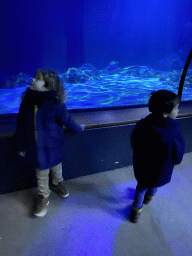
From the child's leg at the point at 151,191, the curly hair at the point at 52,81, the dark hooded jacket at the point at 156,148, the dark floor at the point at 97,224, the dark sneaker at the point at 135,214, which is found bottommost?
the dark floor at the point at 97,224

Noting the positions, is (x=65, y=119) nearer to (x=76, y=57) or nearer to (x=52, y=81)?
(x=52, y=81)

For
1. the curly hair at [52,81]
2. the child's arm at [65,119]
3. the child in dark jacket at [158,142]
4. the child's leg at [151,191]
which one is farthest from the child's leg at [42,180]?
the child's leg at [151,191]

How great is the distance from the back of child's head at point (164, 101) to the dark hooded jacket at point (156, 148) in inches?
2.0

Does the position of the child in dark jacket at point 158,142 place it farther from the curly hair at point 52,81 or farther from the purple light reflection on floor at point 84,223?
the curly hair at point 52,81

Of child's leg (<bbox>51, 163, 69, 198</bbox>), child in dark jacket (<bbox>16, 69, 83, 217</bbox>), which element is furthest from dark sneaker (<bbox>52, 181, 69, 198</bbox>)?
child in dark jacket (<bbox>16, 69, 83, 217</bbox>)

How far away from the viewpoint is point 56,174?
5.07ft

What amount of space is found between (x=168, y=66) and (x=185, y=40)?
4.50m

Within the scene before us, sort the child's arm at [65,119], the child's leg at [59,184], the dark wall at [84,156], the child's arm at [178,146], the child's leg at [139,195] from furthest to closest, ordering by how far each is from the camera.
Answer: the child's leg at [59,184], the dark wall at [84,156], the child's leg at [139,195], the child's arm at [65,119], the child's arm at [178,146]

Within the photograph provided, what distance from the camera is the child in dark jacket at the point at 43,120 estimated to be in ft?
3.44

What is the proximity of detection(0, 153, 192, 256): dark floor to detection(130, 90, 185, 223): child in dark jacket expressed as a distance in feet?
1.14

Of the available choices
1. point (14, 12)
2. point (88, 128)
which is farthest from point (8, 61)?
point (88, 128)

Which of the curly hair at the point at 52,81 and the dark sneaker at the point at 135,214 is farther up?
the curly hair at the point at 52,81

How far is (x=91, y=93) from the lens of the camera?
4.13 meters

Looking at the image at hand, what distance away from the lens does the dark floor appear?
1166mm
